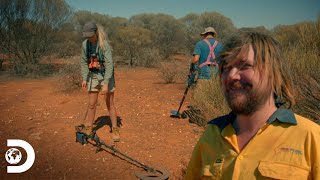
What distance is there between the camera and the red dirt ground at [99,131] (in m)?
4.60

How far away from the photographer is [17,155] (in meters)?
5.03

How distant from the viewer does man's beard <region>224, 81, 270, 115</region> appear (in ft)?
5.46

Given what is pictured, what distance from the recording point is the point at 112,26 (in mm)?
22562

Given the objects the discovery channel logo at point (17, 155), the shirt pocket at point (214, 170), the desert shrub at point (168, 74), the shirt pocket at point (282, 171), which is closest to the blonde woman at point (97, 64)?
the discovery channel logo at point (17, 155)

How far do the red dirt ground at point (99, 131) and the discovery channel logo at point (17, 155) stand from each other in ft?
0.27

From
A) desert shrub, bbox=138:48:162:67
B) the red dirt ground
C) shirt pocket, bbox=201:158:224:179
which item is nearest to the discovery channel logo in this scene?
the red dirt ground

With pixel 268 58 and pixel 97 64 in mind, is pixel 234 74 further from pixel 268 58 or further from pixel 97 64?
pixel 97 64

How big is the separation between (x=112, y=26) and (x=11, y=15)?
31.8ft

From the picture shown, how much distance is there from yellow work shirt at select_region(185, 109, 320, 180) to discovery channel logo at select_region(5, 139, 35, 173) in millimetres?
3539

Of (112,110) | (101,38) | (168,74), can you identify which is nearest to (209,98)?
(112,110)

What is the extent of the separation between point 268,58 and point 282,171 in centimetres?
56

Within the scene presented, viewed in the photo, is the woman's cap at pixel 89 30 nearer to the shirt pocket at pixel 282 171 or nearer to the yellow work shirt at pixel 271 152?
the yellow work shirt at pixel 271 152

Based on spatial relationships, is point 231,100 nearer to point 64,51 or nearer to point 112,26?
point 64,51

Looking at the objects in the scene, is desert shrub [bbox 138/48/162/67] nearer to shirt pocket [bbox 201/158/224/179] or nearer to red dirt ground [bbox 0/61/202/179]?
red dirt ground [bbox 0/61/202/179]
